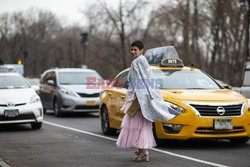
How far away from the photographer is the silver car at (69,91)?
64.0 feet

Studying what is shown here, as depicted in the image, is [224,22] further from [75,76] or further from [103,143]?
[103,143]

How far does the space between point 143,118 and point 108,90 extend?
4193 millimetres

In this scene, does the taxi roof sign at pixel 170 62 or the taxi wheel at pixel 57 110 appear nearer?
the taxi roof sign at pixel 170 62

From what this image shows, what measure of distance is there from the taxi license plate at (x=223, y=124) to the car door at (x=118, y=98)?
90.6 inches

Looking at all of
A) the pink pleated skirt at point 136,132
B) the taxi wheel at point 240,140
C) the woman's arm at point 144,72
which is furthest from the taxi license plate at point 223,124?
the woman's arm at point 144,72

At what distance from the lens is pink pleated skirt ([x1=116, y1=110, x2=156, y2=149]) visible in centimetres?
880

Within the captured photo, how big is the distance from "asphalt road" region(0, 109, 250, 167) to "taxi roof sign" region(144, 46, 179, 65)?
1862mm

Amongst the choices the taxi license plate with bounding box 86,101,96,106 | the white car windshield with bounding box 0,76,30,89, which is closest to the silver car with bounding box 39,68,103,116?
the taxi license plate with bounding box 86,101,96,106

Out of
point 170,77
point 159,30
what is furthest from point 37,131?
point 159,30

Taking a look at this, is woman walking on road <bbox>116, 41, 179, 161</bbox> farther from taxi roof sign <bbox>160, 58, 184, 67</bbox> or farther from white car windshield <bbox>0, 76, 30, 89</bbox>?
white car windshield <bbox>0, 76, 30, 89</bbox>

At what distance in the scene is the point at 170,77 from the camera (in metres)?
11.7

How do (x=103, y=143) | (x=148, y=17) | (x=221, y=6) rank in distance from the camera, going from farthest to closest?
(x=148, y=17) < (x=221, y=6) < (x=103, y=143)

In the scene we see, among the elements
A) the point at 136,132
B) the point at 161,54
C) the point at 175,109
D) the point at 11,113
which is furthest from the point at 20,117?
the point at 136,132

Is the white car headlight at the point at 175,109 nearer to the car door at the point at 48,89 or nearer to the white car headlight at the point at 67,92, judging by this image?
the white car headlight at the point at 67,92
